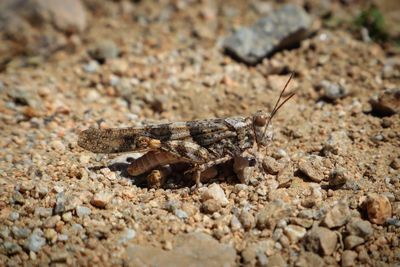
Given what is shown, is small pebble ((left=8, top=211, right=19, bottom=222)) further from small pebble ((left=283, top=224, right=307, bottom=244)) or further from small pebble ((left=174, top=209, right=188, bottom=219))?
small pebble ((left=283, top=224, right=307, bottom=244))

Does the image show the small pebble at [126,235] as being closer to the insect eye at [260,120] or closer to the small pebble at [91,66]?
the insect eye at [260,120]

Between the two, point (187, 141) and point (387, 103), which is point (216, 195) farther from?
point (387, 103)

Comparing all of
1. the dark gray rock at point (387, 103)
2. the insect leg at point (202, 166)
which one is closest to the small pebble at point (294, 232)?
the insect leg at point (202, 166)

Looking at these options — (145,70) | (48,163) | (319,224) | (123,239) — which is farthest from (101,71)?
(319,224)

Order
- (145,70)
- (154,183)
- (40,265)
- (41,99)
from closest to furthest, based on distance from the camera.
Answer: (40,265)
(154,183)
(41,99)
(145,70)

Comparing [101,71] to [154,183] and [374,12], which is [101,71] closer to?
[154,183]

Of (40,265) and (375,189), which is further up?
(375,189)

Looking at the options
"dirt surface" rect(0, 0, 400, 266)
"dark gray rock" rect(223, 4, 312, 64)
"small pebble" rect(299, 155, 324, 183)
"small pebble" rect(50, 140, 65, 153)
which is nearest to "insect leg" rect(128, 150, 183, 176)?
"dirt surface" rect(0, 0, 400, 266)
